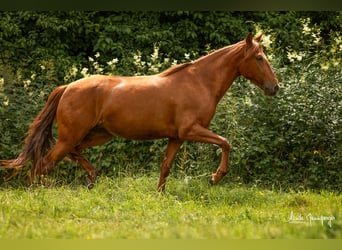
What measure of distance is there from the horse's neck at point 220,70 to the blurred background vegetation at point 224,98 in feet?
3.07

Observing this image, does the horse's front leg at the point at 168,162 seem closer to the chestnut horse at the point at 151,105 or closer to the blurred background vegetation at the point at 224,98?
the chestnut horse at the point at 151,105

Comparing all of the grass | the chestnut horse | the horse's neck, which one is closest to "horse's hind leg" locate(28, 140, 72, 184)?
the chestnut horse

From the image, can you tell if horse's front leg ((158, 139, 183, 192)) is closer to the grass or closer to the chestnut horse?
the chestnut horse

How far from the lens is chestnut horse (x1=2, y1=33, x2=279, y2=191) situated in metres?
6.29

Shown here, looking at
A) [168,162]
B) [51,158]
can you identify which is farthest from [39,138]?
[168,162]

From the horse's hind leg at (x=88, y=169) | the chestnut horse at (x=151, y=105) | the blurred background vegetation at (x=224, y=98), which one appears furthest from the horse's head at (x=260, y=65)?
the horse's hind leg at (x=88, y=169)

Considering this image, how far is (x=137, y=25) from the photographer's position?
29.8ft

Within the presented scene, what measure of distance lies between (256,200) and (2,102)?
402cm

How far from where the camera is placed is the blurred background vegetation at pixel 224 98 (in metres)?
7.11

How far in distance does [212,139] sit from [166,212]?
1271 mm

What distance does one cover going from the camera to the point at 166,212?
512cm

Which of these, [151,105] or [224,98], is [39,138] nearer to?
[151,105]
